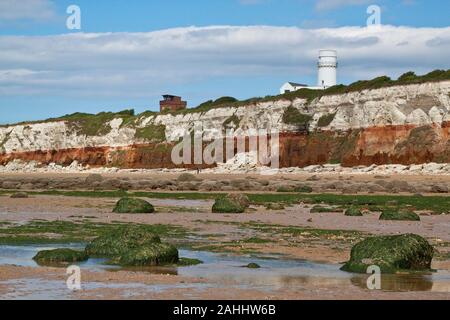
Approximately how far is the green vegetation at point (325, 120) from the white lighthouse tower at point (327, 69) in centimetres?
2641

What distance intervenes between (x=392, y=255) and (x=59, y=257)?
278 inches

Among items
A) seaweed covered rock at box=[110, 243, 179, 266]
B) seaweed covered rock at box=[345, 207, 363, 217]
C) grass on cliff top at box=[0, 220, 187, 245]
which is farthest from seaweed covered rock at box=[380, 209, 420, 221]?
seaweed covered rock at box=[110, 243, 179, 266]

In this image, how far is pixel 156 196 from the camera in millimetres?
44844

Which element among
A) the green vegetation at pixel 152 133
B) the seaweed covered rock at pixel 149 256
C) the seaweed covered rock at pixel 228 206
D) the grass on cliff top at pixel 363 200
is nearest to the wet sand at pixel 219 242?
the seaweed covered rock at pixel 228 206

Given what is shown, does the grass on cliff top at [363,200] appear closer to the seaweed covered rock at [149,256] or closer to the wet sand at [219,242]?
the wet sand at [219,242]

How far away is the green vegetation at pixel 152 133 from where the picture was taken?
10369 centimetres

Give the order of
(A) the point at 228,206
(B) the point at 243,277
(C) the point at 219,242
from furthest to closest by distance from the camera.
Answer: (A) the point at 228,206 < (C) the point at 219,242 < (B) the point at 243,277

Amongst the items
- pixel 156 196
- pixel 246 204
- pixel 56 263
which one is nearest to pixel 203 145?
pixel 156 196

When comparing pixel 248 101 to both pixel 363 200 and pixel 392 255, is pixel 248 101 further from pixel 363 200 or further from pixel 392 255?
pixel 392 255

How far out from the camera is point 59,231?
22781mm

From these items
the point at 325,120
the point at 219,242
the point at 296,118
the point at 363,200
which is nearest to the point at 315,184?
the point at 363,200

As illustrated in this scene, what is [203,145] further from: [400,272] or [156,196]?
[400,272]

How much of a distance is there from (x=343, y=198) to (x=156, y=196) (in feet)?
37.0
